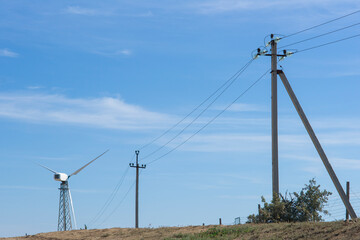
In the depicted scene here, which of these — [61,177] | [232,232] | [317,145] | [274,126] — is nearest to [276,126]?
[274,126]

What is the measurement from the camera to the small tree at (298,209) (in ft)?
123

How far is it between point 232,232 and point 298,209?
253 inches

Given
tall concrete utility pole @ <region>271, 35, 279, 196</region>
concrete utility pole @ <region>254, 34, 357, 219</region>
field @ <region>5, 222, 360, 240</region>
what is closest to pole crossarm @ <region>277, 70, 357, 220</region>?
concrete utility pole @ <region>254, 34, 357, 219</region>

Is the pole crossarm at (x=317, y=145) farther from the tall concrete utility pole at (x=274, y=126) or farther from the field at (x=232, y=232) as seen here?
the field at (x=232, y=232)

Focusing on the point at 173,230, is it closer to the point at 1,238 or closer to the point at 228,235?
the point at 228,235

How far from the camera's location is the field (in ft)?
87.9

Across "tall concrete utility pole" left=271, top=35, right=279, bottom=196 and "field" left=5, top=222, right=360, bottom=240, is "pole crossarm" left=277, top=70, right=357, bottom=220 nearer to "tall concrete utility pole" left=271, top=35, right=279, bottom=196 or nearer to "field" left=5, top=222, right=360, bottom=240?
"tall concrete utility pole" left=271, top=35, right=279, bottom=196

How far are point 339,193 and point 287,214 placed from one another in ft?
13.3

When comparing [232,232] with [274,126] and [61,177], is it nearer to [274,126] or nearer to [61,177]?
[274,126]

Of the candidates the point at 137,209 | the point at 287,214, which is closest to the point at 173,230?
the point at 287,214

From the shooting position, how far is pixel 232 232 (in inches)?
1313

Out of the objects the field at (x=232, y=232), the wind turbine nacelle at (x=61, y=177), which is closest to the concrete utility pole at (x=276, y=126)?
the field at (x=232, y=232)

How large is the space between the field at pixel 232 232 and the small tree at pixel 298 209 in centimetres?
383

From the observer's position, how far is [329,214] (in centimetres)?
3725
